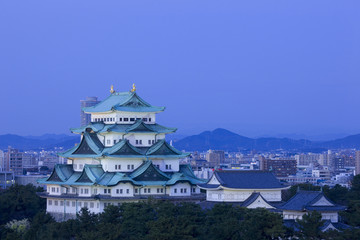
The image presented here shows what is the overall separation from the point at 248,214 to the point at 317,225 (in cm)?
378

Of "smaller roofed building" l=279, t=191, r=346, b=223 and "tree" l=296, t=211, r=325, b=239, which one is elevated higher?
"smaller roofed building" l=279, t=191, r=346, b=223

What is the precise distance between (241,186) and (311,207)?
8.32m

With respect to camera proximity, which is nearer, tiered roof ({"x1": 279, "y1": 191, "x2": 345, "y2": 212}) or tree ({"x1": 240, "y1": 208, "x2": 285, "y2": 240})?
tree ({"x1": 240, "y1": 208, "x2": 285, "y2": 240})

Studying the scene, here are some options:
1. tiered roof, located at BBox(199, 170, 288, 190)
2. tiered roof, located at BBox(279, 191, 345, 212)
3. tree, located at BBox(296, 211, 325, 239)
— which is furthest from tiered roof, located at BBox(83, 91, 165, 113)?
tree, located at BBox(296, 211, 325, 239)

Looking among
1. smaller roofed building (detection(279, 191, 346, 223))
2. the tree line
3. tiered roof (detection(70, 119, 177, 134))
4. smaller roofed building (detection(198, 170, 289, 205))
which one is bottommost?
the tree line

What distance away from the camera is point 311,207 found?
4594 centimetres

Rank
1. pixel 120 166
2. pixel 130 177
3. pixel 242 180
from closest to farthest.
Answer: pixel 242 180, pixel 130 177, pixel 120 166

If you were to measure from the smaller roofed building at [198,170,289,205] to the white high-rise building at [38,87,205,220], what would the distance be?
181 cm

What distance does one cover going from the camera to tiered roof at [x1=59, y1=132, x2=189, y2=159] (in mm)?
56000

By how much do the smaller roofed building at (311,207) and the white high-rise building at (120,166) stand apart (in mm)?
9506

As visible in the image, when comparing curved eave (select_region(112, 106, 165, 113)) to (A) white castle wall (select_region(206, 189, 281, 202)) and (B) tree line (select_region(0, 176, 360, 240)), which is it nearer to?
(A) white castle wall (select_region(206, 189, 281, 202))

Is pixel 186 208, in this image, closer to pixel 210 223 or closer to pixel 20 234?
pixel 210 223

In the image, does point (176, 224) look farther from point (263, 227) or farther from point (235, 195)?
point (235, 195)

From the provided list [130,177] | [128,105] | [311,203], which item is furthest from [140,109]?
[311,203]
